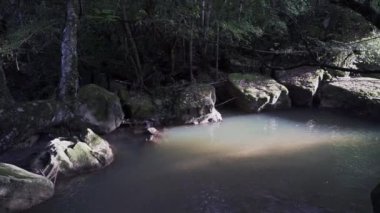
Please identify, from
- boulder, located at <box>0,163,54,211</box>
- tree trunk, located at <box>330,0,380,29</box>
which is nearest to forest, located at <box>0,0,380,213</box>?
boulder, located at <box>0,163,54,211</box>

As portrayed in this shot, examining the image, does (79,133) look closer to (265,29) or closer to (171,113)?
(171,113)

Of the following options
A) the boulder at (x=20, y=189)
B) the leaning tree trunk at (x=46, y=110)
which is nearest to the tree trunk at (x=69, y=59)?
the leaning tree trunk at (x=46, y=110)

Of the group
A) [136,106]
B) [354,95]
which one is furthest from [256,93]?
[136,106]

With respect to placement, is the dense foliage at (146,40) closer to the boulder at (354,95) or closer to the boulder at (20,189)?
the boulder at (354,95)

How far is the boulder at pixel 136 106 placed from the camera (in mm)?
11250

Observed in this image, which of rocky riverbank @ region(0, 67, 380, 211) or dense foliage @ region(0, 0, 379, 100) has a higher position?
dense foliage @ region(0, 0, 379, 100)

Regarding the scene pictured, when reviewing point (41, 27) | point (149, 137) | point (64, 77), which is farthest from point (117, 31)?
point (149, 137)

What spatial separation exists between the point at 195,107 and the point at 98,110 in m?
2.79

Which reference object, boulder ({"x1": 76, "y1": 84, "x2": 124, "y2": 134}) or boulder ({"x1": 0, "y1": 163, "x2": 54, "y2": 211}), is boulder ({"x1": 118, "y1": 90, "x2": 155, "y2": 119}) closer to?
boulder ({"x1": 76, "y1": 84, "x2": 124, "y2": 134})

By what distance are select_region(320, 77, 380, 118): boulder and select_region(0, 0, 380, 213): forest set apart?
0.04 metres

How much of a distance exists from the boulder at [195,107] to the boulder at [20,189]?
5199mm

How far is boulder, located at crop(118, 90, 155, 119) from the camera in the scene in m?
11.2

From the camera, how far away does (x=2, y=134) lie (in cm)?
819

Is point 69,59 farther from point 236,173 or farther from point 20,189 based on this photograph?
point 236,173
